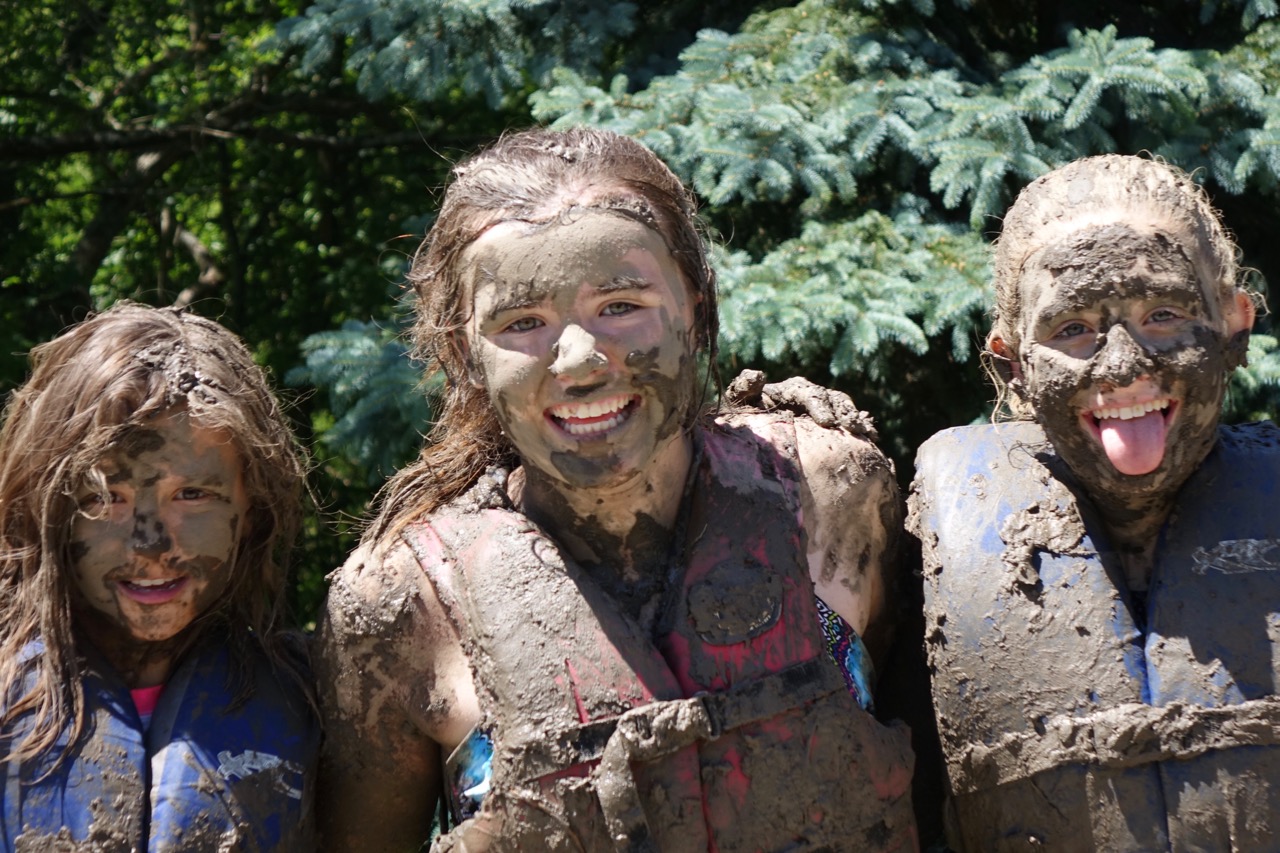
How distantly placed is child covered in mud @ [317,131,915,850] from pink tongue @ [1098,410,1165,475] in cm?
54

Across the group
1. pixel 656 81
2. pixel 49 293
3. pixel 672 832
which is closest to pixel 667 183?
pixel 672 832

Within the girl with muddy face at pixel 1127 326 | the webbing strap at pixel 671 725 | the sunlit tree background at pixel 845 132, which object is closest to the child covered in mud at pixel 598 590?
the webbing strap at pixel 671 725

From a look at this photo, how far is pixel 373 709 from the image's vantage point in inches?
112

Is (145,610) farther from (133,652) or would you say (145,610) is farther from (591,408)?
(591,408)

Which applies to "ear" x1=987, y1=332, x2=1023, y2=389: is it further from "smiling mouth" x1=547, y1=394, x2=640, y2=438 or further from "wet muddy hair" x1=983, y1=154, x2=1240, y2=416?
"smiling mouth" x1=547, y1=394, x2=640, y2=438

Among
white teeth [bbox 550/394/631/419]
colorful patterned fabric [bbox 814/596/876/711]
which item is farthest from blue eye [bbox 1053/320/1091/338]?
white teeth [bbox 550/394/631/419]

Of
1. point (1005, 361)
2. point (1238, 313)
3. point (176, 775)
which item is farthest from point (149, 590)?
point (1238, 313)

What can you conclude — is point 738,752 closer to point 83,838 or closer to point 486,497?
point 486,497

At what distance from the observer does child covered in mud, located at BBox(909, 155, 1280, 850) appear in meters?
2.58

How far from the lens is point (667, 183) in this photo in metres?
2.89

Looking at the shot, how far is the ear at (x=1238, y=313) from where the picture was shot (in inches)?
109

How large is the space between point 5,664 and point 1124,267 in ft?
6.70

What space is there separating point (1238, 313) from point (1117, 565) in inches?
19.4

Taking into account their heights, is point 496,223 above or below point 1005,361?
above
